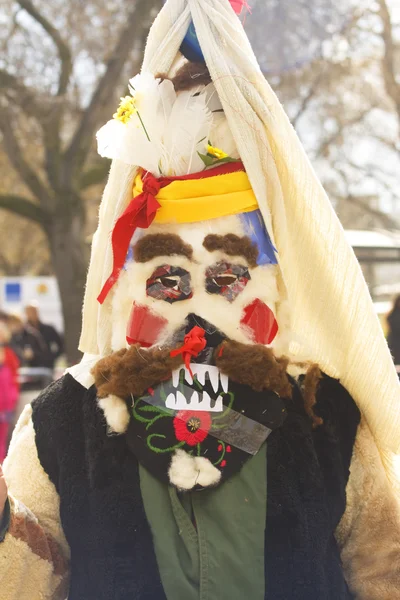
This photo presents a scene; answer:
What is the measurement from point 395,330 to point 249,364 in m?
4.15

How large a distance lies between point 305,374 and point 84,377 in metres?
0.55

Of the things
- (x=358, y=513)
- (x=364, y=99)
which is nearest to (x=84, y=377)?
(x=358, y=513)

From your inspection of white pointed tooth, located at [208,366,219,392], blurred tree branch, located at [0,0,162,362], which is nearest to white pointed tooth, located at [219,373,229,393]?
white pointed tooth, located at [208,366,219,392]

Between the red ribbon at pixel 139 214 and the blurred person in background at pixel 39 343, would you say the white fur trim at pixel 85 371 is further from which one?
the blurred person in background at pixel 39 343

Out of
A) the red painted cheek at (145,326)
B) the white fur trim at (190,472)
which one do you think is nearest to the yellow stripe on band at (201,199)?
the red painted cheek at (145,326)

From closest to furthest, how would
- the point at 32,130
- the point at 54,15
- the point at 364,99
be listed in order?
the point at 54,15 → the point at 32,130 → the point at 364,99

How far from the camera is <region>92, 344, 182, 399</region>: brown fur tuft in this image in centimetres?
169

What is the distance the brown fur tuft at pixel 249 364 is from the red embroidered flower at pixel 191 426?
12cm

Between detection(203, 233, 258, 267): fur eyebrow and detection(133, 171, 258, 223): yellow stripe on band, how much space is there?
0.16ft

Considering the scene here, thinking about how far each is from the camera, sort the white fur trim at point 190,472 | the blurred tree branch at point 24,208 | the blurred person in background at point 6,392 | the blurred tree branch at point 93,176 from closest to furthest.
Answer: the white fur trim at point 190,472 < the blurred person in background at point 6,392 < the blurred tree branch at point 24,208 < the blurred tree branch at point 93,176

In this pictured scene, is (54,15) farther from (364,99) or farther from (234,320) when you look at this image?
(234,320)

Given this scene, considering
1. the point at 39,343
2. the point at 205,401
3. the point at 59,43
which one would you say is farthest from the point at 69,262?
the point at 205,401

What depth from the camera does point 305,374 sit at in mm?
1838

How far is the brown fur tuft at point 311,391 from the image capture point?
180 cm
